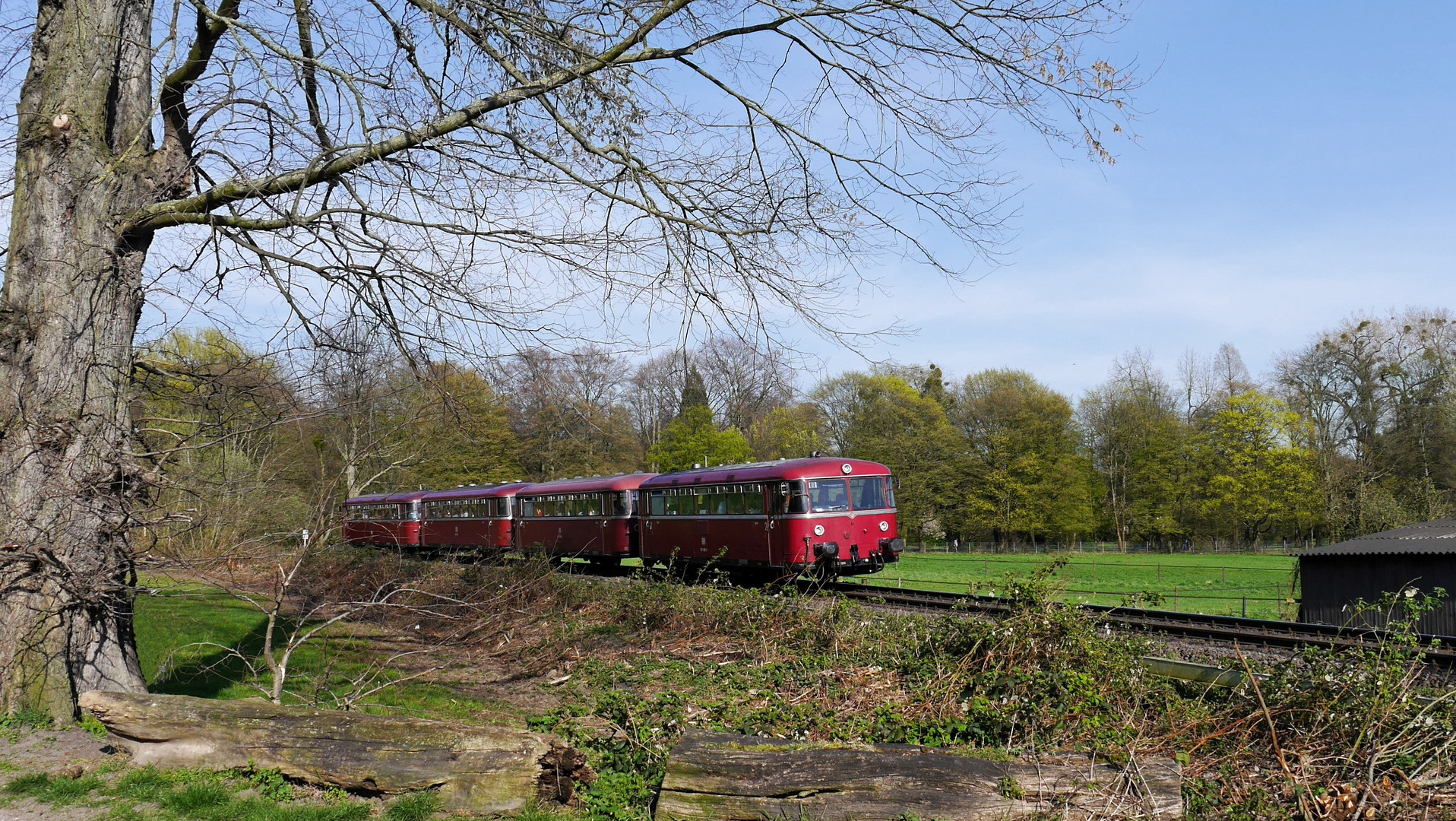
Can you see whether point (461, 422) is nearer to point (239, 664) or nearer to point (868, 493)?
point (239, 664)

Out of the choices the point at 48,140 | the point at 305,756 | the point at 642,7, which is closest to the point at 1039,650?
the point at 305,756

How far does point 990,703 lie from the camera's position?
230 inches

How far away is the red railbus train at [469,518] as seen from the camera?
90.4 ft

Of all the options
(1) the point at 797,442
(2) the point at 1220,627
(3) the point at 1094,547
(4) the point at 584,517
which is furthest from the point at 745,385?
(3) the point at 1094,547

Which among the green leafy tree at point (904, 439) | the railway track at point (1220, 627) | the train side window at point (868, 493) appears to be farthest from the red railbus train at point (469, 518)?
the green leafy tree at point (904, 439)

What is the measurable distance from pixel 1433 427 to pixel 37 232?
52500 millimetres

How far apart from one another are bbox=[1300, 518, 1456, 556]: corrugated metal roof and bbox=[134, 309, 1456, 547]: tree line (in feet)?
25.9

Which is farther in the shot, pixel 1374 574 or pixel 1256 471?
pixel 1256 471

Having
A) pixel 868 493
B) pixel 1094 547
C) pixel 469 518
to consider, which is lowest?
pixel 1094 547

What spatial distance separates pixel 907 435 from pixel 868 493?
35.2 meters

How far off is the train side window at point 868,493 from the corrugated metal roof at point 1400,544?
24.6 feet

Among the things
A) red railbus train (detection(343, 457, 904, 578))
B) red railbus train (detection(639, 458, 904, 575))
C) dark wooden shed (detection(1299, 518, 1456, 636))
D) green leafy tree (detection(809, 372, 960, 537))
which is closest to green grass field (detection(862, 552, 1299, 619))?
dark wooden shed (detection(1299, 518, 1456, 636))

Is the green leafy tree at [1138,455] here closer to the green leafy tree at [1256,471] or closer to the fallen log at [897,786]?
the green leafy tree at [1256,471]

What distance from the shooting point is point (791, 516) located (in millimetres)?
17250
